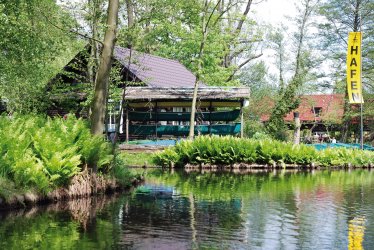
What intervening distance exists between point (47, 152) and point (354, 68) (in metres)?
22.9

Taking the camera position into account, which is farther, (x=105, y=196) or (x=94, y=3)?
(x=94, y=3)

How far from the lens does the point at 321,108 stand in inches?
2079

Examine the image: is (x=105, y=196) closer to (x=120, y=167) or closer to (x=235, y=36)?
(x=120, y=167)

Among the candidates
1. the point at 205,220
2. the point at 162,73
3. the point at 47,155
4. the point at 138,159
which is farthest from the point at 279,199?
the point at 162,73

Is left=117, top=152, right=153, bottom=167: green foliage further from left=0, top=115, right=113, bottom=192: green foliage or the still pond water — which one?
left=0, top=115, right=113, bottom=192: green foliage

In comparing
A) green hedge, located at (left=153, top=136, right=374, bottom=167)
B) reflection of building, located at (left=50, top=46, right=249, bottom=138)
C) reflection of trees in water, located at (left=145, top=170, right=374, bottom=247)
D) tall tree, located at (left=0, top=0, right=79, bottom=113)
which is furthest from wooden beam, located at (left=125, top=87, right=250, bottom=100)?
reflection of trees in water, located at (left=145, top=170, right=374, bottom=247)

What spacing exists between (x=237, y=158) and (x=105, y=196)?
11.1m

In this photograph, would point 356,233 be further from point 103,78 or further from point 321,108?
point 321,108

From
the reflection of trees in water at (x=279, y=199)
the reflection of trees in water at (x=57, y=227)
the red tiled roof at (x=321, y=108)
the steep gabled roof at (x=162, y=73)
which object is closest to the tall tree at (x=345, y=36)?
the red tiled roof at (x=321, y=108)

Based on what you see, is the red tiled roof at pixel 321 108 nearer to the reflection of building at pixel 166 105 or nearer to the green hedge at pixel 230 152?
the reflection of building at pixel 166 105

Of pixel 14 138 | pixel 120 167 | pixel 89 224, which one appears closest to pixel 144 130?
pixel 120 167

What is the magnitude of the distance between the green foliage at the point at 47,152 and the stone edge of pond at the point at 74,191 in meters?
0.21

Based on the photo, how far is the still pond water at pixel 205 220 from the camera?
8.70m

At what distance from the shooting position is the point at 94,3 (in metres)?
22.3
